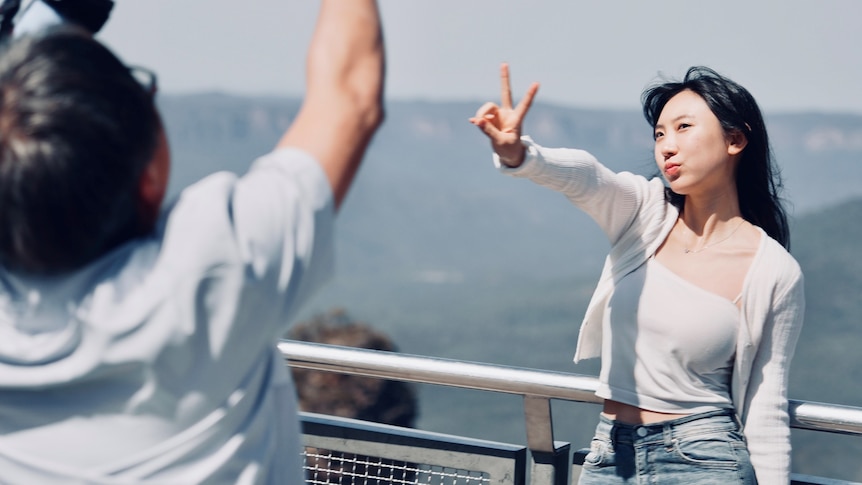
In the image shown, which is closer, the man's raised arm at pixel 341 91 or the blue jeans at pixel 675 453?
the man's raised arm at pixel 341 91

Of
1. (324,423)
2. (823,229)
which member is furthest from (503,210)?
(324,423)

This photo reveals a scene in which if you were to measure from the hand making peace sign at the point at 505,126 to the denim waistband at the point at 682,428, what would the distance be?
0.66 metres

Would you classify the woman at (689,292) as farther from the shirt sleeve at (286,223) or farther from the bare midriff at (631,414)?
the shirt sleeve at (286,223)

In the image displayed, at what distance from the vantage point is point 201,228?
3.81 ft

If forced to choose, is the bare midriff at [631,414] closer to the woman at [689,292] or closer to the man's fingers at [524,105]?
the woman at [689,292]

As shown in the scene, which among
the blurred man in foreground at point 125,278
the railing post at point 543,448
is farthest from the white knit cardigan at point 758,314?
the blurred man in foreground at point 125,278

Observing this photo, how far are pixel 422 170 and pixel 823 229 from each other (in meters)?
52.7

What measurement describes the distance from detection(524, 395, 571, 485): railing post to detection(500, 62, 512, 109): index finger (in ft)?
2.27

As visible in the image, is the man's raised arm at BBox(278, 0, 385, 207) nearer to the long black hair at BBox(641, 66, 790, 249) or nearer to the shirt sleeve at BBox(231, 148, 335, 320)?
the shirt sleeve at BBox(231, 148, 335, 320)

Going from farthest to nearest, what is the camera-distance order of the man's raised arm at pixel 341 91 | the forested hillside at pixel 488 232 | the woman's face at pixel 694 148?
the forested hillside at pixel 488 232 → the woman's face at pixel 694 148 → the man's raised arm at pixel 341 91

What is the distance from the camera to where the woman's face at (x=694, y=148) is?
8.39 ft

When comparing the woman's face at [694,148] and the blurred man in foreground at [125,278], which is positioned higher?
the blurred man in foreground at [125,278]

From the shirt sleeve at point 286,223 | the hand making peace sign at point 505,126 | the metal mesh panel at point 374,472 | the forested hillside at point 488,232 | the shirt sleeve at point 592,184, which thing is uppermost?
the shirt sleeve at point 286,223

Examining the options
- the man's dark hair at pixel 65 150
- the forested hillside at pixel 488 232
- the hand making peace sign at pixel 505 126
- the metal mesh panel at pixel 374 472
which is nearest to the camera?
the man's dark hair at pixel 65 150
